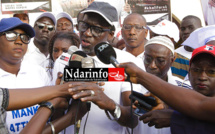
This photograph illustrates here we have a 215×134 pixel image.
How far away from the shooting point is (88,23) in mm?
2713

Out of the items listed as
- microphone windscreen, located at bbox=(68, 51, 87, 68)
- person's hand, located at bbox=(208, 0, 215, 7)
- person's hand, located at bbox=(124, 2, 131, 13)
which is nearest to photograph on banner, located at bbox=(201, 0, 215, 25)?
person's hand, located at bbox=(208, 0, 215, 7)

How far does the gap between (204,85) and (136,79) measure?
2.06 feet

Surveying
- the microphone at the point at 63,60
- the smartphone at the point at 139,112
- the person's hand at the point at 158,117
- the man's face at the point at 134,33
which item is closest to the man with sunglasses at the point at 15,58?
the microphone at the point at 63,60

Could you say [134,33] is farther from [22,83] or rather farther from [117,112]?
[117,112]

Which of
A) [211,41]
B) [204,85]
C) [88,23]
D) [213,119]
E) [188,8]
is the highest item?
[188,8]

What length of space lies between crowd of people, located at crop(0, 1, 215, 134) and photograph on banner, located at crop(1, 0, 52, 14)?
Answer: 4.93 metres

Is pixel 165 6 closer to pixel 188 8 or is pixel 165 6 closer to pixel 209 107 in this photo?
pixel 188 8

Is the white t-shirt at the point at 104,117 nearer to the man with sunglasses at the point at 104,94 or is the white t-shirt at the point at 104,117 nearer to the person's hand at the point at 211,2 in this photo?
the man with sunglasses at the point at 104,94

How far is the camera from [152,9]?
333 inches

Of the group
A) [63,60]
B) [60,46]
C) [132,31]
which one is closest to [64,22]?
[132,31]

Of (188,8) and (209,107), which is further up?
(188,8)

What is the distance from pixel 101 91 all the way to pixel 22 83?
0.92 meters

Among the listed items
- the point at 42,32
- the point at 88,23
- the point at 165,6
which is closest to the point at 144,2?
the point at 165,6

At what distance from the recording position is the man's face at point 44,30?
4.90 metres
